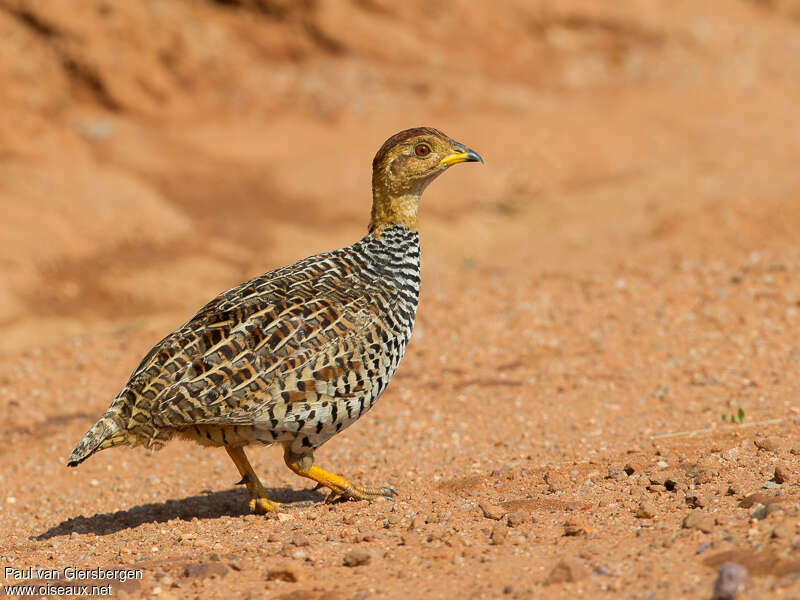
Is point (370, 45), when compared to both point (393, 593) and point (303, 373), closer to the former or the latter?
point (303, 373)

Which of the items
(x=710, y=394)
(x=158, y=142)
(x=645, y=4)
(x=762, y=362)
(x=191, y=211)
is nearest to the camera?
(x=710, y=394)

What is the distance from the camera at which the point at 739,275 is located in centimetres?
1173

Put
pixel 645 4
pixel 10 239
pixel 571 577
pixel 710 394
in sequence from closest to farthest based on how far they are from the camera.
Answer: pixel 571 577
pixel 710 394
pixel 10 239
pixel 645 4

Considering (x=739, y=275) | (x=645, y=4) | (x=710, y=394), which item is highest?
(x=645, y=4)

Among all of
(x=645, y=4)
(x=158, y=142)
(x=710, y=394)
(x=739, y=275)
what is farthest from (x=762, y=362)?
(x=645, y=4)

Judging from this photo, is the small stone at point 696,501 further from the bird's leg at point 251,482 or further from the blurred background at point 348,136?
the blurred background at point 348,136

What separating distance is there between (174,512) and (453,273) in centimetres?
760

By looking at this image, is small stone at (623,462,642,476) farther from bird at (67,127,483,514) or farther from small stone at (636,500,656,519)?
bird at (67,127,483,514)

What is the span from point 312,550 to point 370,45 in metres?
18.0

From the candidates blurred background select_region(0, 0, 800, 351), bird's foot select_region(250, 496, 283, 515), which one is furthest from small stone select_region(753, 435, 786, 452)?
blurred background select_region(0, 0, 800, 351)

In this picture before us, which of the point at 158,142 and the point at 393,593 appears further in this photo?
the point at 158,142

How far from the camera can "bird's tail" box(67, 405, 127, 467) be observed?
20.4 ft

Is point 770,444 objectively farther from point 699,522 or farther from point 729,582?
point 729,582

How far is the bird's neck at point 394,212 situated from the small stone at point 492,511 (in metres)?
2.40
